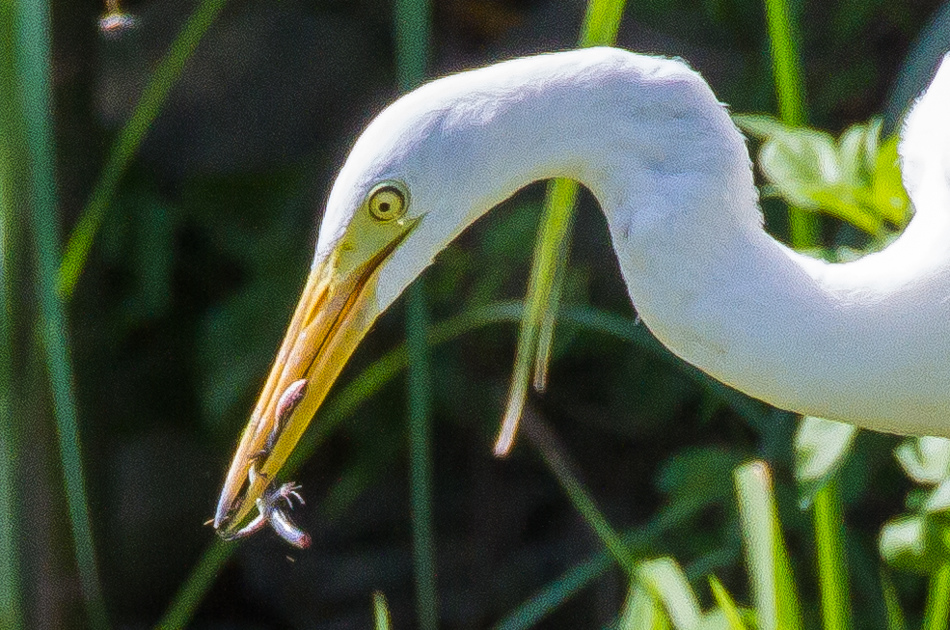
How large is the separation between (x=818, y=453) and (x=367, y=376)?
0.56 m

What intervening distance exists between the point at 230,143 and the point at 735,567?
91 centimetres

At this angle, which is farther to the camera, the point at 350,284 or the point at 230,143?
the point at 230,143

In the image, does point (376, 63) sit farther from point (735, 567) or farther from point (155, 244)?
point (735, 567)

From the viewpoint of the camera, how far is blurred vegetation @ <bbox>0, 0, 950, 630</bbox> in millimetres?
1460

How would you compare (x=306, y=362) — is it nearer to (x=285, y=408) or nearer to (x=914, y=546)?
(x=285, y=408)

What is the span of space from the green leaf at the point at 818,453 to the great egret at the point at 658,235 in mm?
199

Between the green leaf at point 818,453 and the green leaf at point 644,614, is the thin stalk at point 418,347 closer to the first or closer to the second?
the green leaf at point 644,614

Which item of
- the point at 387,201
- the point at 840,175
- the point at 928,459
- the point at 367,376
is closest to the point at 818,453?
the point at 928,459

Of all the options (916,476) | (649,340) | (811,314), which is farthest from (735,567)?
(811,314)

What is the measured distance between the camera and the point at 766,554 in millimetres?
979

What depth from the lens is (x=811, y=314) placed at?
0.73 metres

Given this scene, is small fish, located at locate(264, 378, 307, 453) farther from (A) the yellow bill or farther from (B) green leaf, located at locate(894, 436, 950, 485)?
(B) green leaf, located at locate(894, 436, 950, 485)

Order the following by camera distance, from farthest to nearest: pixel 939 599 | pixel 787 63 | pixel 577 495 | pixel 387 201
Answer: pixel 577 495 < pixel 939 599 < pixel 787 63 < pixel 387 201

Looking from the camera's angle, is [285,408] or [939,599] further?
[939,599]
